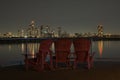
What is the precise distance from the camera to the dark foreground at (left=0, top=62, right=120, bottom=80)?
10.4 metres

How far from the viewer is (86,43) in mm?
12328

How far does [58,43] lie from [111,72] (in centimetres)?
211

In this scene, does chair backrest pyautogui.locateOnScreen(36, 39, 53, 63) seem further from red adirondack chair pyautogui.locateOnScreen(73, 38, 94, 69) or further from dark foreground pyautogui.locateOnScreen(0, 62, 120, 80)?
red adirondack chair pyautogui.locateOnScreen(73, 38, 94, 69)

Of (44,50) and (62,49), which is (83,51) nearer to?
(62,49)

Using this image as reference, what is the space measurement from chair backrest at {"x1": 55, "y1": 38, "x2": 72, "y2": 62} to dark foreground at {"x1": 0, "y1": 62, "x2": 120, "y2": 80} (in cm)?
48

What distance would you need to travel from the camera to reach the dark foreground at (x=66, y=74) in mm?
10365

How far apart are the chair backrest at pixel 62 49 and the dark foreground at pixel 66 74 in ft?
1.57

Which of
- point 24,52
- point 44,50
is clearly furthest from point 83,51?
point 24,52

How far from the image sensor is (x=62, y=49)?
1231cm

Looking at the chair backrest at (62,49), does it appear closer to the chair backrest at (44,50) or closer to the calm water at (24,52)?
the chair backrest at (44,50)

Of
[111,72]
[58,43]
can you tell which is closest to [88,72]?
[111,72]

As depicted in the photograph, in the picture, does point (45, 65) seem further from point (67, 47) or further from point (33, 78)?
point (33, 78)

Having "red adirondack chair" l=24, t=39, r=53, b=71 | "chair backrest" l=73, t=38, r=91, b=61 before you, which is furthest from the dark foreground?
"chair backrest" l=73, t=38, r=91, b=61

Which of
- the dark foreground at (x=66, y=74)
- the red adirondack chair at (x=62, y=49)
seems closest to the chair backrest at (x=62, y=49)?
the red adirondack chair at (x=62, y=49)
